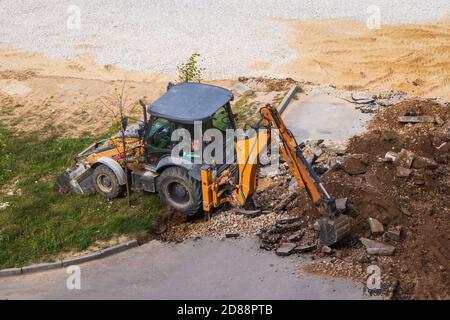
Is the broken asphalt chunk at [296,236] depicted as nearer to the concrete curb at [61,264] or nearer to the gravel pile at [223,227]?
the gravel pile at [223,227]

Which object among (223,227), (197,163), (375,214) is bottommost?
(223,227)

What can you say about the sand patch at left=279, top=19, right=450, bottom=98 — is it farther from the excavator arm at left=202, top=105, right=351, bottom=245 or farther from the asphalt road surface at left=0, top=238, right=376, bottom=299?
the asphalt road surface at left=0, top=238, right=376, bottom=299

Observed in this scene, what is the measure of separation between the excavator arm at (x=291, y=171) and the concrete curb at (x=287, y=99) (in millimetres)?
5709

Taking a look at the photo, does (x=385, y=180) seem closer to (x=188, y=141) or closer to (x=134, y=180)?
(x=188, y=141)

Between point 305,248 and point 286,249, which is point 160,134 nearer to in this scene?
point 286,249

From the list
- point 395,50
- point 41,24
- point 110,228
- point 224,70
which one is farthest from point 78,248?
point 41,24

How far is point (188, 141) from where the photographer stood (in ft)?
44.4

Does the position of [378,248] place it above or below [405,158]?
below

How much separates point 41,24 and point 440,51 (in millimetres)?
16653

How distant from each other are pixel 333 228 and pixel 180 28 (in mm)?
15844

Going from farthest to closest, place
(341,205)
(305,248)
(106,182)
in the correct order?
1. (106,182)
2. (341,205)
3. (305,248)

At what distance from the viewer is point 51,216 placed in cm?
1477

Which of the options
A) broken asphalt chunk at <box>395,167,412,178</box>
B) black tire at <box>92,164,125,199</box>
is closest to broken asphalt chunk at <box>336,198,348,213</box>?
broken asphalt chunk at <box>395,167,412,178</box>

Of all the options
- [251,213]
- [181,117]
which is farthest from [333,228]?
[181,117]
